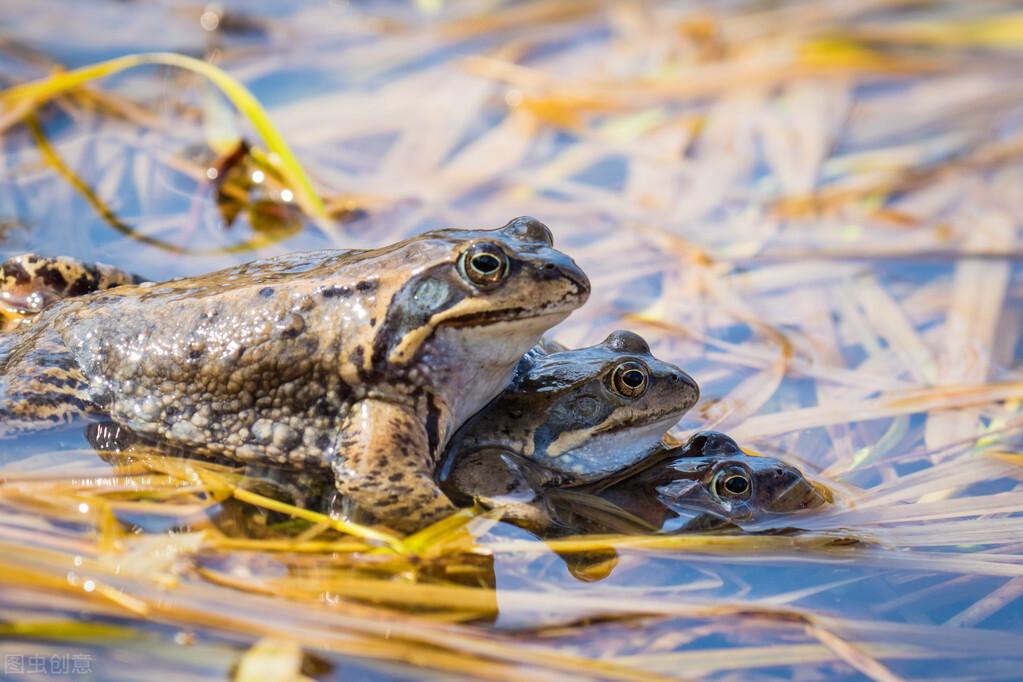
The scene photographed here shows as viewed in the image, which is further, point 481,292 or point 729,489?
point 729,489

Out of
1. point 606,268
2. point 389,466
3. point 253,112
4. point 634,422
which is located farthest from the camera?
point 606,268

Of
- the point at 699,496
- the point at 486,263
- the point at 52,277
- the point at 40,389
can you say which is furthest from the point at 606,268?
the point at 40,389

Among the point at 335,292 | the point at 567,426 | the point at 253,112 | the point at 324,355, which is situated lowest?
the point at 567,426

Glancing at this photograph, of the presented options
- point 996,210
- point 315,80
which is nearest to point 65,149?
point 315,80

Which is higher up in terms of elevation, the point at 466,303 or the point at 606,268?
the point at 606,268

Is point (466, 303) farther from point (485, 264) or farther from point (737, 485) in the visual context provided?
point (737, 485)

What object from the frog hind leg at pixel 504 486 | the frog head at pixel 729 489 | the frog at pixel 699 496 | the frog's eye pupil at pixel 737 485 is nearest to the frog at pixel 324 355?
the frog hind leg at pixel 504 486

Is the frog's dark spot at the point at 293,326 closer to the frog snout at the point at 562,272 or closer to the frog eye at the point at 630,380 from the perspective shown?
the frog snout at the point at 562,272
